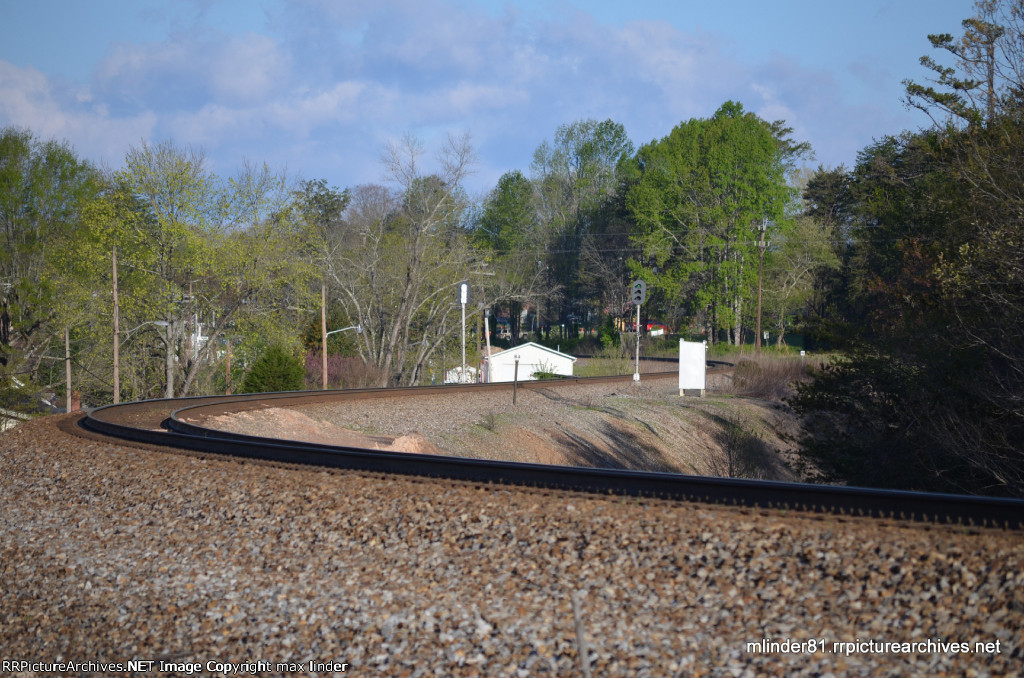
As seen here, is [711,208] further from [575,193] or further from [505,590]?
[505,590]

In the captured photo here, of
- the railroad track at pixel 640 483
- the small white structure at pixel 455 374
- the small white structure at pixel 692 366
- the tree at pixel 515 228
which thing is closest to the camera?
the railroad track at pixel 640 483

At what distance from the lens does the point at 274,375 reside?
33.3m

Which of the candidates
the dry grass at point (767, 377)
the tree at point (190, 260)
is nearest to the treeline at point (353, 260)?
the tree at point (190, 260)

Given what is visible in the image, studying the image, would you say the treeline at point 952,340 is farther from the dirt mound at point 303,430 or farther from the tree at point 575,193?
the tree at point 575,193

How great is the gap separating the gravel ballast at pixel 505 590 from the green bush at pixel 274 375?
24595mm

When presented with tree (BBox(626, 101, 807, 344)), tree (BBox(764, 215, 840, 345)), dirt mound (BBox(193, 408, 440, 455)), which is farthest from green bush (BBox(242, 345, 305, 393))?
→ tree (BBox(764, 215, 840, 345))

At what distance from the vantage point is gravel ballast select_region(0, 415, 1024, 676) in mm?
4820

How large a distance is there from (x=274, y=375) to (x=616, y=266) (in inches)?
1638

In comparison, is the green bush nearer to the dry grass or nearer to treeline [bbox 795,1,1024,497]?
the dry grass

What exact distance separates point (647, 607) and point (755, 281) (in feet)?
188

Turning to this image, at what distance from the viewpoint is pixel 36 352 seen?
134 ft

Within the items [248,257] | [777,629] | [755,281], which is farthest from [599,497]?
[755,281]

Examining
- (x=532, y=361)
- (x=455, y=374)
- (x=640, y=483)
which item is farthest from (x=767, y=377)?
(x=640, y=483)

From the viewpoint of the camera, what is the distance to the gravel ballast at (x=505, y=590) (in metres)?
4.82
